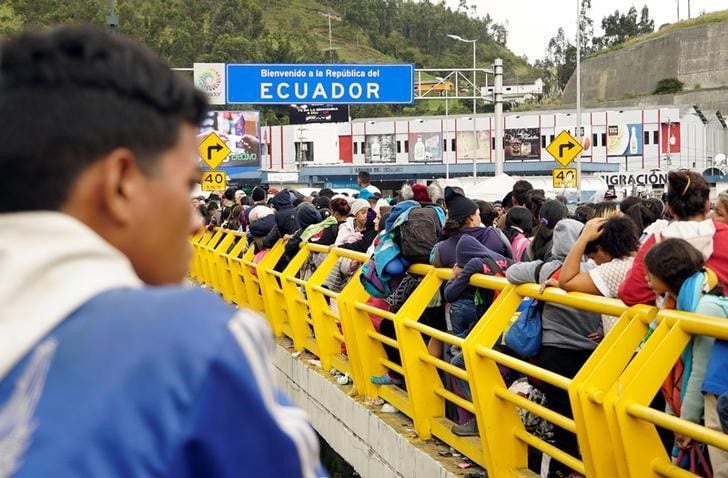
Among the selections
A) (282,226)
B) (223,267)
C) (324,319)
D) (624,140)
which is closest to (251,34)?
(624,140)

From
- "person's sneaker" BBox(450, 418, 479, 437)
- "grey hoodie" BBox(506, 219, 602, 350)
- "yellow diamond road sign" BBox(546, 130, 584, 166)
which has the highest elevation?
"yellow diamond road sign" BBox(546, 130, 584, 166)

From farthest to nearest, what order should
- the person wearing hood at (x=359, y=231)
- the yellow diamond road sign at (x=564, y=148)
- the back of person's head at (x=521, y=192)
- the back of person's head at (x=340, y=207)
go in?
the yellow diamond road sign at (x=564, y=148)
the back of person's head at (x=340, y=207)
the back of person's head at (x=521, y=192)
the person wearing hood at (x=359, y=231)

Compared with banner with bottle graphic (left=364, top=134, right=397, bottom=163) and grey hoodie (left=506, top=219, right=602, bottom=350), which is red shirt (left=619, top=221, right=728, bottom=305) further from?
banner with bottle graphic (left=364, top=134, right=397, bottom=163)

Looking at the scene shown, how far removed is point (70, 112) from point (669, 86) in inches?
3967

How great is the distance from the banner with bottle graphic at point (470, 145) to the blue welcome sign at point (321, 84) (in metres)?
55.2

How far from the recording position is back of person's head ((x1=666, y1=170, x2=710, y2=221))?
6152 mm

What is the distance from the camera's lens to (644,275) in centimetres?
505

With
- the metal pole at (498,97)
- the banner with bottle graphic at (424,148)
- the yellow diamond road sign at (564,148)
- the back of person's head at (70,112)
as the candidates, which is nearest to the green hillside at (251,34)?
the banner with bottle graphic at (424,148)

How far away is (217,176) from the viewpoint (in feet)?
75.5

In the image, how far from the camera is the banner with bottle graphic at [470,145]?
87.6 meters

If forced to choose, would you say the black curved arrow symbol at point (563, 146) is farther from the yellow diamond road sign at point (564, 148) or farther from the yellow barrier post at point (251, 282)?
the yellow barrier post at point (251, 282)

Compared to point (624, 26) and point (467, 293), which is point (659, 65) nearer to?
point (624, 26)

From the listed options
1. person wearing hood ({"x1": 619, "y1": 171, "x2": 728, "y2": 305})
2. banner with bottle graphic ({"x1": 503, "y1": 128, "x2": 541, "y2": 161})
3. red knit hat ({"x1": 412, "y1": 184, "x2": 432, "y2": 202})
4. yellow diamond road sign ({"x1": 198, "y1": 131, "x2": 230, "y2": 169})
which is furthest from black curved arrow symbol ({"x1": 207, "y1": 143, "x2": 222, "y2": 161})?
banner with bottle graphic ({"x1": 503, "y1": 128, "x2": 541, "y2": 161})

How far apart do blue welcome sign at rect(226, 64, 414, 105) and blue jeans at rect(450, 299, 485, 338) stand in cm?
2560
